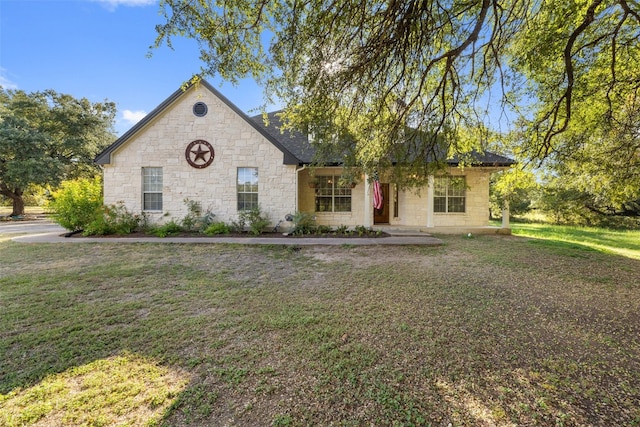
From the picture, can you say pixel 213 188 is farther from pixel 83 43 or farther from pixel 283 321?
pixel 283 321

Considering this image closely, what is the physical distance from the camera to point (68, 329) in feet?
10.7

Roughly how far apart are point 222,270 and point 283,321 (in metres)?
3.08

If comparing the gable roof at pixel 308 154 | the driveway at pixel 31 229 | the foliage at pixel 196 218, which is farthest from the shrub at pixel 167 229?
the gable roof at pixel 308 154

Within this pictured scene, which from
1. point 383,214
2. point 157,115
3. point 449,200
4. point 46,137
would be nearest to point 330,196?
point 383,214

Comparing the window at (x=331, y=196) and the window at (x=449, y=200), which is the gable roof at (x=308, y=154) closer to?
the window at (x=331, y=196)

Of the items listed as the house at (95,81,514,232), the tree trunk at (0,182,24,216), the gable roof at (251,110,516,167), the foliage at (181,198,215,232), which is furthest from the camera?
the tree trunk at (0,182,24,216)

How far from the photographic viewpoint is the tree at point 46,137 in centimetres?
1847

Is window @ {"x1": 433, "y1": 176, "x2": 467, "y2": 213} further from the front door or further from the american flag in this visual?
the american flag

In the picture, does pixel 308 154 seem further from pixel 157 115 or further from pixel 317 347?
pixel 317 347

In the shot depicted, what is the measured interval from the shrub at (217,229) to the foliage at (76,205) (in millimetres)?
4196

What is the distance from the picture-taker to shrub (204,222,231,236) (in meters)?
10.4

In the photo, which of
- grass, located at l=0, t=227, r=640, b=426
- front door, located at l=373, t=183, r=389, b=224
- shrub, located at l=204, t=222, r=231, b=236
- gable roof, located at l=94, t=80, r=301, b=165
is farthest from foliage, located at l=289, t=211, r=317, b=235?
grass, located at l=0, t=227, r=640, b=426

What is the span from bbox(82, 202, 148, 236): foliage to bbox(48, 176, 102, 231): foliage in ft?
0.97

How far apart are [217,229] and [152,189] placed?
3.44 metres
